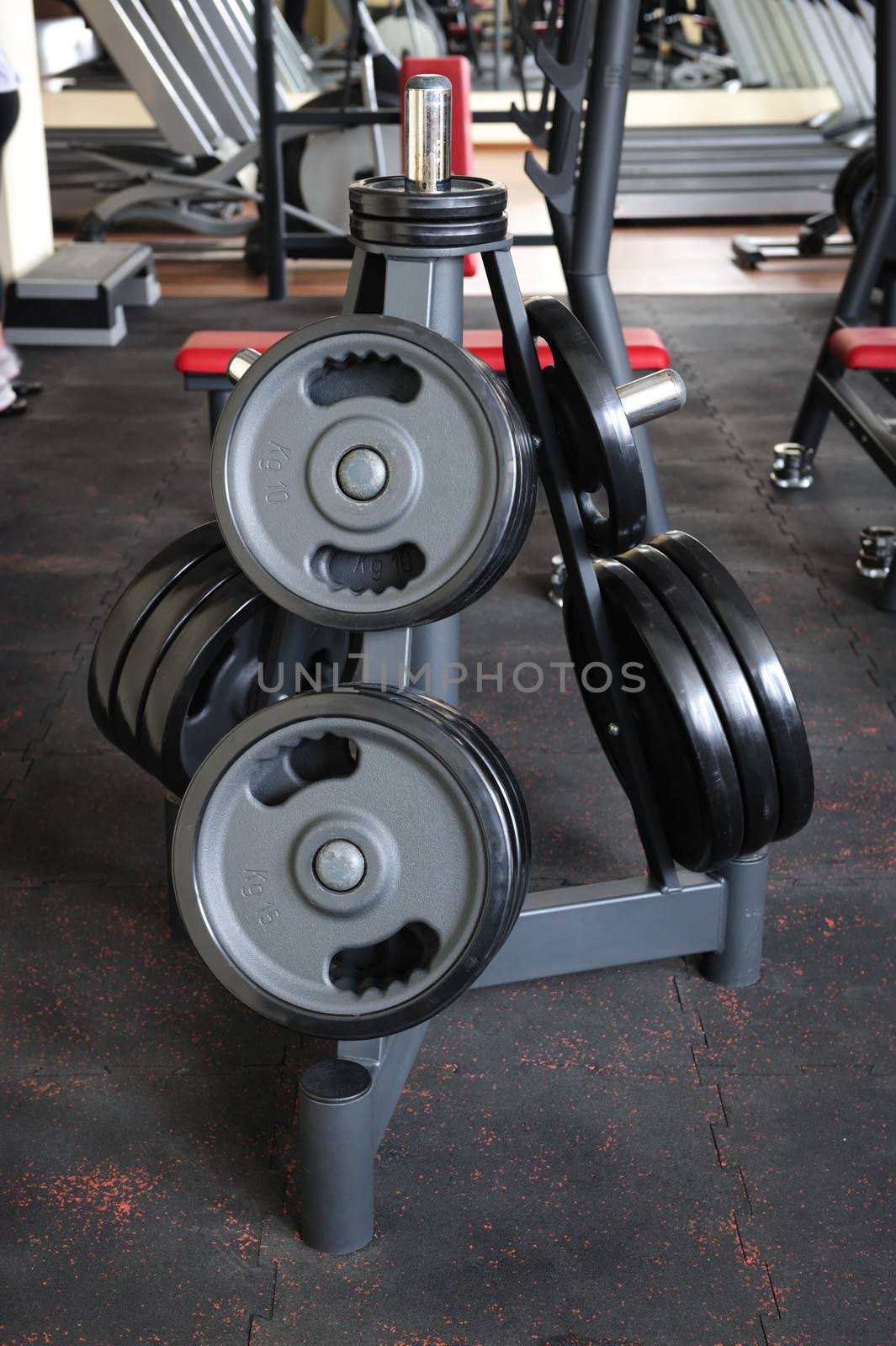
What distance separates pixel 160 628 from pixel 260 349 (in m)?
1.12

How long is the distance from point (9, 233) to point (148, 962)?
348cm

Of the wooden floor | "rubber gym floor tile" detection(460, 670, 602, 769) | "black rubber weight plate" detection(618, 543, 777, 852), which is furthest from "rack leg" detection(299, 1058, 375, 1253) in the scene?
the wooden floor

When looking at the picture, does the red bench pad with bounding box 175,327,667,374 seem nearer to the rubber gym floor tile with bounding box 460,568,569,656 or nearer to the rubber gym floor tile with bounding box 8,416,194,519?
the rubber gym floor tile with bounding box 460,568,569,656

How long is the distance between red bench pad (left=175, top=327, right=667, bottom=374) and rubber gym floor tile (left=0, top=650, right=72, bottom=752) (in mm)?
618

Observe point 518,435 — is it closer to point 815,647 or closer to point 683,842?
point 683,842

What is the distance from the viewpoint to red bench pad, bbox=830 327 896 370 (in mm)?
2814

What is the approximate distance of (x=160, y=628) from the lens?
1519mm

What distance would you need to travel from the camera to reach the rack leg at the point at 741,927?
159 cm

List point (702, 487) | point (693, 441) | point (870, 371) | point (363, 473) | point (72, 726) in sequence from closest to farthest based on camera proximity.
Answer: point (363, 473)
point (72, 726)
point (870, 371)
point (702, 487)
point (693, 441)

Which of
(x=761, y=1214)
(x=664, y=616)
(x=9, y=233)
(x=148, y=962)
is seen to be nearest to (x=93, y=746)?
(x=148, y=962)

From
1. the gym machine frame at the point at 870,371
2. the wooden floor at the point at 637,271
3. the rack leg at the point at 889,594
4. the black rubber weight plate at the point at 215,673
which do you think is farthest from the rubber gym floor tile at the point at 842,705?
the wooden floor at the point at 637,271

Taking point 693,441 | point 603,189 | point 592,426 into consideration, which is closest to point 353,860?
point 592,426

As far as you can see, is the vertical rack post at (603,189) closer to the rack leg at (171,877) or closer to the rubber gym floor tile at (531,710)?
the rubber gym floor tile at (531,710)

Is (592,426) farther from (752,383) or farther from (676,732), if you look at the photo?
(752,383)
